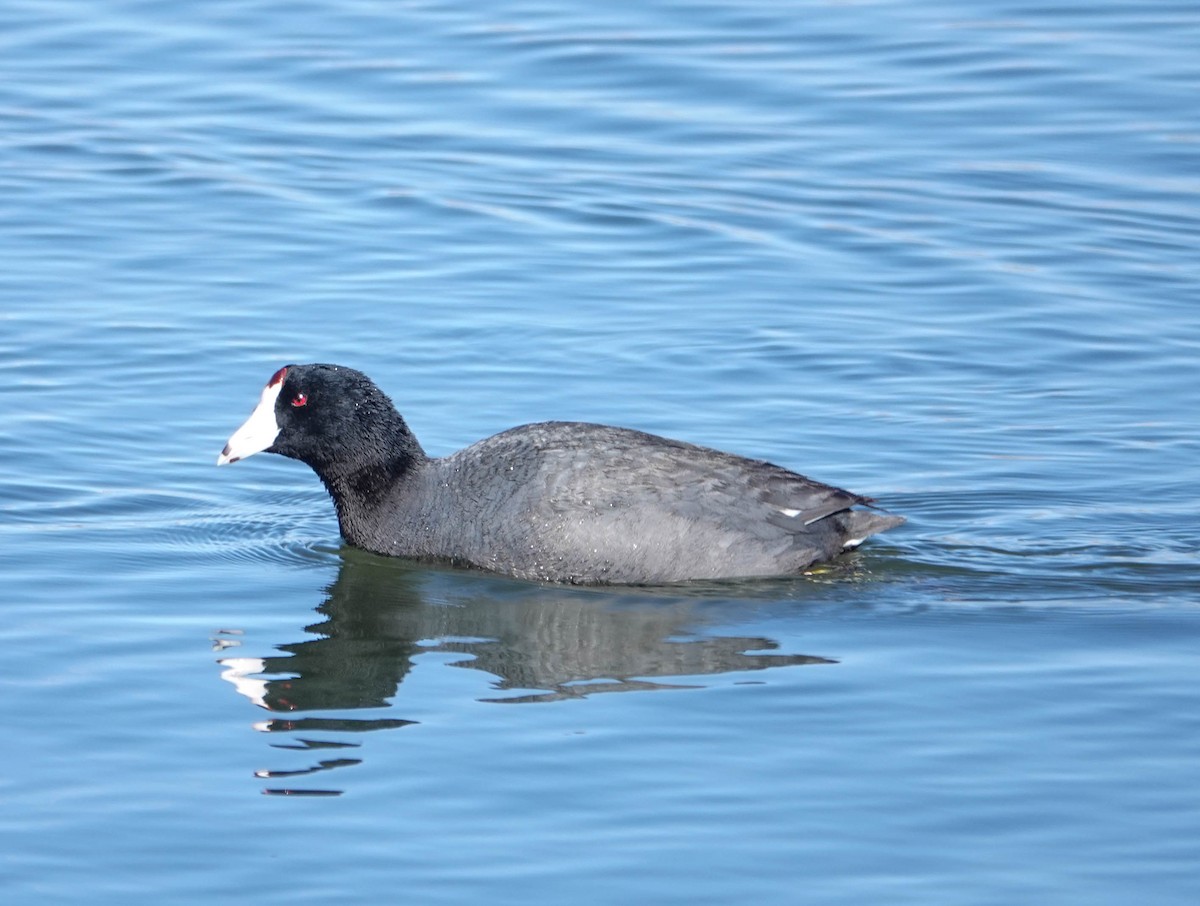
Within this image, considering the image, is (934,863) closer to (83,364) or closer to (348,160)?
(83,364)

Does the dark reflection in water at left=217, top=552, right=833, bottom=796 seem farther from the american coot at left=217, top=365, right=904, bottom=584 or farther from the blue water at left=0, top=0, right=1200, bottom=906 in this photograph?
the american coot at left=217, top=365, right=904, bottom=584

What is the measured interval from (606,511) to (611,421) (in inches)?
93.9

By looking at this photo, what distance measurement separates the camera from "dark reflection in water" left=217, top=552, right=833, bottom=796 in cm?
763

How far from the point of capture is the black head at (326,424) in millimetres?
9555

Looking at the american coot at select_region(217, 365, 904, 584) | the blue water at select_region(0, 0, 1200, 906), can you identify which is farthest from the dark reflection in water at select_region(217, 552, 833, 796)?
the american coot at select_region(217, 365, 904, 584)

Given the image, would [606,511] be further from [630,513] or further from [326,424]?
[326,424]

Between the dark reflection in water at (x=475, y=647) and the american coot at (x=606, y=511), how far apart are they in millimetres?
148

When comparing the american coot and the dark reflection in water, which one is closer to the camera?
the dark reflection in water

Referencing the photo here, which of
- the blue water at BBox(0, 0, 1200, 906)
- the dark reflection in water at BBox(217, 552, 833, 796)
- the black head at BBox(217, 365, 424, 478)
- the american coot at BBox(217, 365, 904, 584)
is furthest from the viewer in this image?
the black head at BBox(217, 365, 424, 478)

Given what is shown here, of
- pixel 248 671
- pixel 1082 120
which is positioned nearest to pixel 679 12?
pixel 1082 120

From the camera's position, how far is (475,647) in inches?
326

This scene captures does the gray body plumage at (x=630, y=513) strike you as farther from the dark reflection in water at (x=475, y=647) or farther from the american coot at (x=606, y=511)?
the dark reflection in water at (x=475, y=647)

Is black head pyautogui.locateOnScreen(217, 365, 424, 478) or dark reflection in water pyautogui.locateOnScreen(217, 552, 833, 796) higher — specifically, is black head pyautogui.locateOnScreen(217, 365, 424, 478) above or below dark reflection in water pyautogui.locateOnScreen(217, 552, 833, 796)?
above

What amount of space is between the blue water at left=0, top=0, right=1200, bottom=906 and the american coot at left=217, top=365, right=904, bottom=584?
0.51 feet
